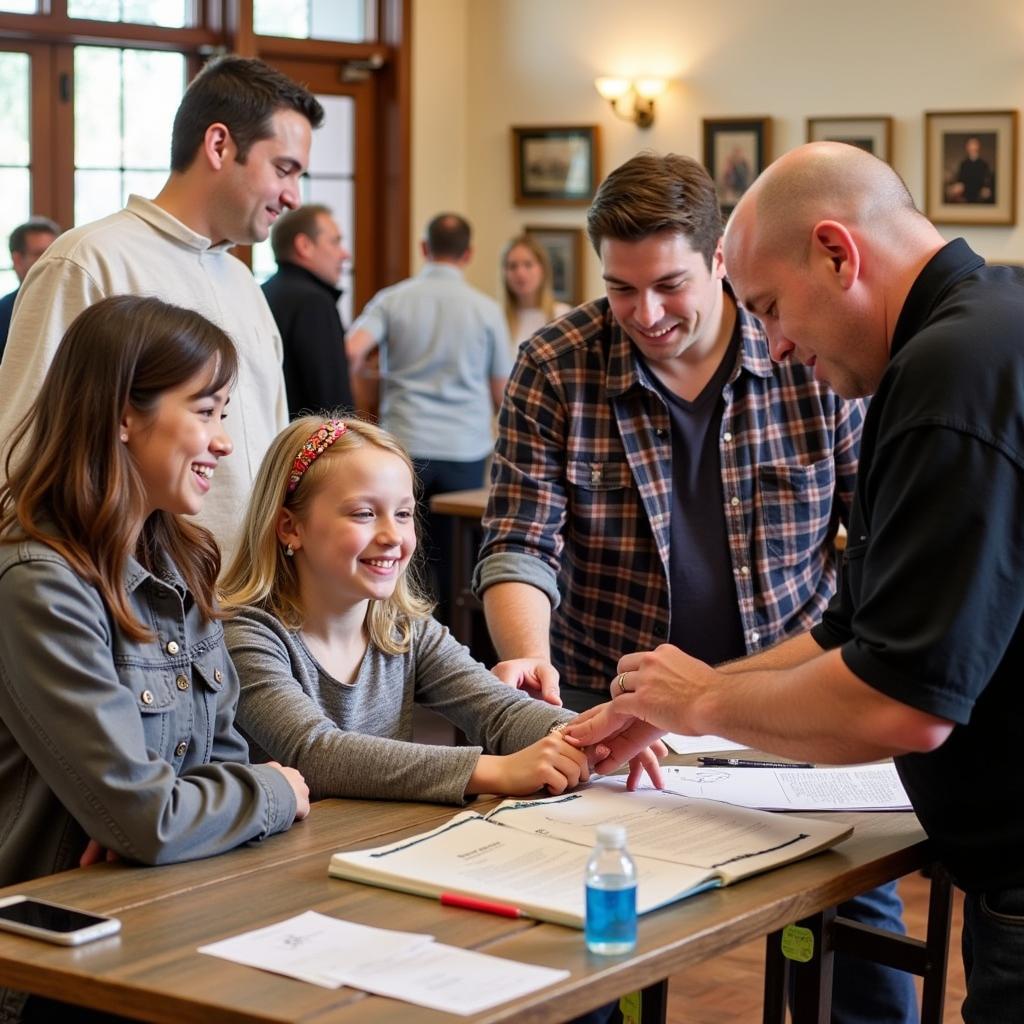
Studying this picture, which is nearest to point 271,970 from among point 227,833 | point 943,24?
point 227,833

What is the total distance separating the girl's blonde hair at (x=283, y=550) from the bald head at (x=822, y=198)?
0.74 metres

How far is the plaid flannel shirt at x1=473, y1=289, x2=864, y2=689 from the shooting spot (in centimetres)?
286

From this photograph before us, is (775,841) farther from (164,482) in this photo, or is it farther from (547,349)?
(547,349)

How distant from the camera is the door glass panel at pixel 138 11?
7.52m

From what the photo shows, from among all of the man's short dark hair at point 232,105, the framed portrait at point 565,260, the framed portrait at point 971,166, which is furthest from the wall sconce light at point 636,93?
the man's short dark hair at point 232,105

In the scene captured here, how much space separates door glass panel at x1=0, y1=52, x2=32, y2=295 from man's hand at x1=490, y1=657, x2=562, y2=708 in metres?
5.43

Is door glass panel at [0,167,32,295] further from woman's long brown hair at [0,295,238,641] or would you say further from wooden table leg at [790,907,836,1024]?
wooden table leg at [790,907,836,1024]

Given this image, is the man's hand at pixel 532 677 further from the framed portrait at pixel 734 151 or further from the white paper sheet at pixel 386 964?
the framed portrait at pixel 734 151

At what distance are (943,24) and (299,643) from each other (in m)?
5.69

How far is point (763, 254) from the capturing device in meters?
2.05

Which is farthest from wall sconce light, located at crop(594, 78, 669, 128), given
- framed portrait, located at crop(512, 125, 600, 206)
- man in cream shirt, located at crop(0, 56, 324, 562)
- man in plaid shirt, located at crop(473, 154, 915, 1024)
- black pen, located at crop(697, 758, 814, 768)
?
black pen, located at crop(697, 758, 814, 768)

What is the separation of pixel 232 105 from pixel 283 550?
1146 millimetres

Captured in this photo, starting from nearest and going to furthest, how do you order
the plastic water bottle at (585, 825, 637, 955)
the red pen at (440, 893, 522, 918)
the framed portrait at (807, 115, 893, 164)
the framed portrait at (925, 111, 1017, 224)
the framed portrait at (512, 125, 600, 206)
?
the plastic water bottle at (585, 825, 637, 955) < the red pen at (440, 893, 522, 918) < the framed portrait at (925, 111, 1017, 224) < the framed portrait at (807, 115, 893, 164) < the framed portrait at (512, 125, 600, 206)

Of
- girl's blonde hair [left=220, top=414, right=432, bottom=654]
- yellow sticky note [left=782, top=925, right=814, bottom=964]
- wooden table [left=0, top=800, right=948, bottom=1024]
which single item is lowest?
yellow sticky note [left=782, top=925, right=814, bottom=964]
